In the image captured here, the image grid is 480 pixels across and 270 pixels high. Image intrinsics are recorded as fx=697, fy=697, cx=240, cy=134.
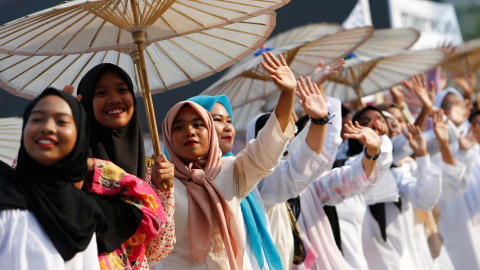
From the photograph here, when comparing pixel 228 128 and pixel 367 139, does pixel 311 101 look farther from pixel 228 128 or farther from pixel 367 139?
pixel 367 139

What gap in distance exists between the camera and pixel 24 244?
6.55 feet

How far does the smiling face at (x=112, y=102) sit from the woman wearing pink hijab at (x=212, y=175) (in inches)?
14.0

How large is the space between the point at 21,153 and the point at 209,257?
1.09 m

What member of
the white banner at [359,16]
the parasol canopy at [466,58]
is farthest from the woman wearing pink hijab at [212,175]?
the parasol canopy at [466,58]

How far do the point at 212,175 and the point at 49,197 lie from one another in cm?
113

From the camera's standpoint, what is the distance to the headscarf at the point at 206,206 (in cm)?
290

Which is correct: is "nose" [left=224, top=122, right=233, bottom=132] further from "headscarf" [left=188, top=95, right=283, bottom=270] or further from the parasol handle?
the parasol handle

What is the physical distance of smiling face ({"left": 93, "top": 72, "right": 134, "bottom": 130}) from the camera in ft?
8.94

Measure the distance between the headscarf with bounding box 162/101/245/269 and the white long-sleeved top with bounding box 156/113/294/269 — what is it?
0.13 feet

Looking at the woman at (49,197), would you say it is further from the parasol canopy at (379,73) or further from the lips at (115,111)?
the parasol canopy at (379,73)

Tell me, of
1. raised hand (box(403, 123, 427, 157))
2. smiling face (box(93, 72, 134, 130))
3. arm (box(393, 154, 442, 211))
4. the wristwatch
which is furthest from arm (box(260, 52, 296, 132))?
arm (box(393, 154, 442, 211))

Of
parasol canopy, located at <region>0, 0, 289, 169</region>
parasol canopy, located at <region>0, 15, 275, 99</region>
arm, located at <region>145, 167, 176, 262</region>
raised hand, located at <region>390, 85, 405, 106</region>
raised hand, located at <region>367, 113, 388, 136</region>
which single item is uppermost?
parasol canopy, located at <region>0, 0, 289, 169</region>

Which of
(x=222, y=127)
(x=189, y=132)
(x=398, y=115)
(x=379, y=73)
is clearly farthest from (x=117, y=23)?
(x=379, y=73)

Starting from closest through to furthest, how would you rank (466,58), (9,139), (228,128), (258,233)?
(258,233) → (228,128) → (9,139) → (466,58)
